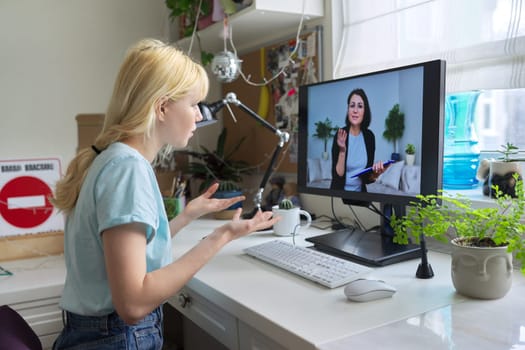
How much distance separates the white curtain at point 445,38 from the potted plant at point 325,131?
1.00 ft

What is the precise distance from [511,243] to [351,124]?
608mm

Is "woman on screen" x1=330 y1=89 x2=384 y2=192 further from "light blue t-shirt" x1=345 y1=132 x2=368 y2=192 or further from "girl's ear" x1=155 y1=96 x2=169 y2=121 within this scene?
"girl's ear" x1=155 y1=96 x2=169 y2=121

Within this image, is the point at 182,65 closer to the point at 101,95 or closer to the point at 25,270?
the point at 25,270

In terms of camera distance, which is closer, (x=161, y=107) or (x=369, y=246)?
(x=161, y=107)

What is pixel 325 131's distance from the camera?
1460 mm

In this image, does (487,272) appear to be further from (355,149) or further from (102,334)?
(102,334)

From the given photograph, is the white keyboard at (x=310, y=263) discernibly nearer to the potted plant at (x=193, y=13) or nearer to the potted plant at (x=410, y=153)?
the potted plant at (x=410, y=153)

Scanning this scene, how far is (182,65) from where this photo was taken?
99 centimetres

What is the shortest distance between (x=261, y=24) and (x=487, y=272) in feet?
4.18

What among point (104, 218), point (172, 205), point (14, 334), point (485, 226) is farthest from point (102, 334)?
point (172, 205)

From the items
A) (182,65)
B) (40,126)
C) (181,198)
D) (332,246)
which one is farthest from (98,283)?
(40,126)

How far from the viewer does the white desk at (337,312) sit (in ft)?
2.43

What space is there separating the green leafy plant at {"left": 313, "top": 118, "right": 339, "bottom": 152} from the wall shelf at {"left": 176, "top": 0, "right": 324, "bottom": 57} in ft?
1.52

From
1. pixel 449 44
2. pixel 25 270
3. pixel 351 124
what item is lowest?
pixel 25 270
